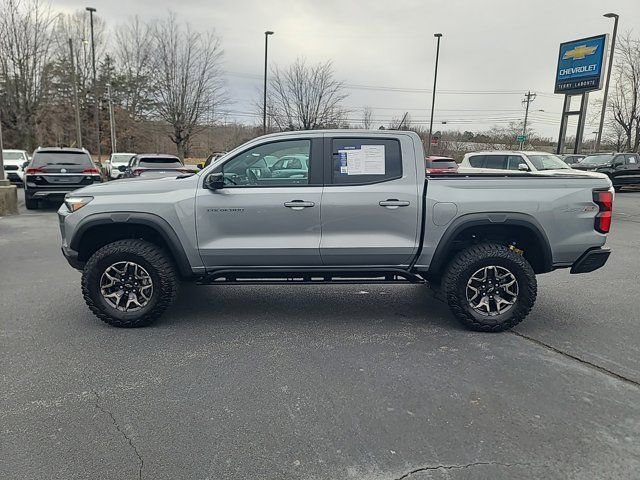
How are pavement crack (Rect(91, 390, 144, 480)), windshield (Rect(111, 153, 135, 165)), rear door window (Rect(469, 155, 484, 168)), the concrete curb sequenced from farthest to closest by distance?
windshield (Rect(111, 153, 135, 165)) → rear door window (Rect(469, 155, 484, 168)) → the concrete curb → pavement crack (Rect(91, 390, 144, 480))

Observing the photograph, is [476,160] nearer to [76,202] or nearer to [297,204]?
[297,204]

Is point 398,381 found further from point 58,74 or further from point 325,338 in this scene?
point 58,74

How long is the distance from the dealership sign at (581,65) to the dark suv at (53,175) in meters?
22.2

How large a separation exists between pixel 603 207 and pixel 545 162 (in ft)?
31.7

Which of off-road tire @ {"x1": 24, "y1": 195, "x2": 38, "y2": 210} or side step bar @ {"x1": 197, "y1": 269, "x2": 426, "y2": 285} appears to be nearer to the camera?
side step bar @ {"x1": 197, "y1": 269, "x2": 426, "y2": 285}

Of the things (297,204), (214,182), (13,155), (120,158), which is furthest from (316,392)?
(13,155)

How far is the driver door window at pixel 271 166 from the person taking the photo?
422 centimetres

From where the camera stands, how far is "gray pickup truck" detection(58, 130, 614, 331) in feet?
13.6

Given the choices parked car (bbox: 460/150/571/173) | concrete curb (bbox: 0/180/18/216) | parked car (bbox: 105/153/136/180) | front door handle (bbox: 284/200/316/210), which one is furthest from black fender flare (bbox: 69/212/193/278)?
parked car (bbox: 105/153/136/180)

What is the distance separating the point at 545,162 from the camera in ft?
42.3

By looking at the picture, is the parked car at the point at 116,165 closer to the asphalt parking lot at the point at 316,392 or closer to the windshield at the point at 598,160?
the asphalt parking lot at the point at 316,392

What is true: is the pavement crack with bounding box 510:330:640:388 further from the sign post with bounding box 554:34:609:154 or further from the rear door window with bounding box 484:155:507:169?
the sign post with bounding box 554:34:609:154

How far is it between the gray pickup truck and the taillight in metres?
0.01

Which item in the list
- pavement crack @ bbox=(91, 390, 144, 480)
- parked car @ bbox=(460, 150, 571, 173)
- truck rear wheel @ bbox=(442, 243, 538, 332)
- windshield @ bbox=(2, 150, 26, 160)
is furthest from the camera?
windshield @ bbox=(2, 150, 26, 160)
